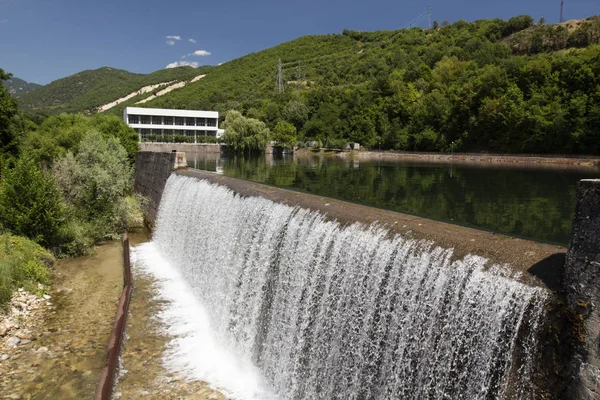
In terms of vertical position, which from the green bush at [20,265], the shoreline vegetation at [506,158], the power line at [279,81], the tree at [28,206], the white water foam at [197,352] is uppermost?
the power line at [279,81]

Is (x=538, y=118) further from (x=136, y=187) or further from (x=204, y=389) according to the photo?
(x=204, y=389)

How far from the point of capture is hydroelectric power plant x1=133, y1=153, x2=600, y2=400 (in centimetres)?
370

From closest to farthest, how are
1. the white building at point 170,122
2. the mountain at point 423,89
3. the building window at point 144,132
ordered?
the mountain at point 423,89 < the white building at point 170,122 < the building window at point 144,132

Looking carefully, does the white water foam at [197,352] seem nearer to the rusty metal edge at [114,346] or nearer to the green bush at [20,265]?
the rusty metal edge at [114,346]

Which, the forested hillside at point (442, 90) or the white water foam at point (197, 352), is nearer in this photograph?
the white water foam at point (197, 352)

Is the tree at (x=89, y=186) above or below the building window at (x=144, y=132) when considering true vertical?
below

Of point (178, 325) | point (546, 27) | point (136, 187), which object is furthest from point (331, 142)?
point (178, 325)

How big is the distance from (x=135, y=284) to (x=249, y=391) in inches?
256

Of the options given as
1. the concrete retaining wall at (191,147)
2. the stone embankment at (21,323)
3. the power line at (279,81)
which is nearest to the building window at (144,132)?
the concrete retaining wall at (191,147)

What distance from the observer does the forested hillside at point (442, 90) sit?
4500cm

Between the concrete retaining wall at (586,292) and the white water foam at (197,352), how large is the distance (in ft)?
16.7

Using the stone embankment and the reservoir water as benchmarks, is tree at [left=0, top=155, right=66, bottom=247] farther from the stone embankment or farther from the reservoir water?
the reservoir water

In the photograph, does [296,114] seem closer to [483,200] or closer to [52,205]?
[483,200]

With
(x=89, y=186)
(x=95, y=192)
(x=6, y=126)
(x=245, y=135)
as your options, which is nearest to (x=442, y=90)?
(x=245, y=135)
